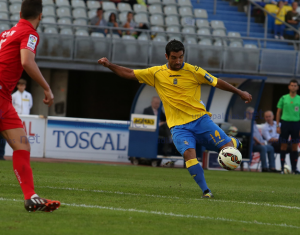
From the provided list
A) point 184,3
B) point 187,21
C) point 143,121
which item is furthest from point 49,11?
point 143,121

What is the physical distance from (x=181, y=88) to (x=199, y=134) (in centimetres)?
72

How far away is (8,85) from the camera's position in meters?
5.26

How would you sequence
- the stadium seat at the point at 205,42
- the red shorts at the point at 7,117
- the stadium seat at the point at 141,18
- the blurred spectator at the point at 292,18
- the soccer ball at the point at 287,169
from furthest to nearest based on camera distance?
1. the blurred spectator at the point at 292,18
2. the stadium seat at the point at 141,18
3. the stadium seat at the point at 205,42
4. the soccer ball at the point at 287,169
5. the red shorts at the point at 7,117

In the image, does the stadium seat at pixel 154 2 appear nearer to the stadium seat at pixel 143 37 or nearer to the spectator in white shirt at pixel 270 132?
the stadium seat at pixel 143 37

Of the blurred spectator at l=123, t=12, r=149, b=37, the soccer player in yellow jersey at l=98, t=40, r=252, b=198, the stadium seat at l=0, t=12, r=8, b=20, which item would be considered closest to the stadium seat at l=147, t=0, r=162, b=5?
the blurred spectator at l=123, t=12, r=149, b=37

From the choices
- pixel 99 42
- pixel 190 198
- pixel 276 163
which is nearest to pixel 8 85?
pixel 190 198

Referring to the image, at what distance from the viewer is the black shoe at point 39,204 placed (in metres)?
5.05

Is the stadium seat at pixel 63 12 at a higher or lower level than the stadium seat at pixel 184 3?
lower

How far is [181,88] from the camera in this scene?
24.7 ft

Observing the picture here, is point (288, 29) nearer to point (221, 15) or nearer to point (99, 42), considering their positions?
point (221, 15)

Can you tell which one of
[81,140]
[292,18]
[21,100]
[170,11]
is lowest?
[81,140]

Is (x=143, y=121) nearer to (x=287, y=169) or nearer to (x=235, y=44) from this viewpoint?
(x=287, y=169)

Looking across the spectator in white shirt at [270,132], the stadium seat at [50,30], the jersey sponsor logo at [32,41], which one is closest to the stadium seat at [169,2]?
the stadium seat at [50,30]

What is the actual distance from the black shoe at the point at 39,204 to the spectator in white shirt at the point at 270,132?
12.2 m
